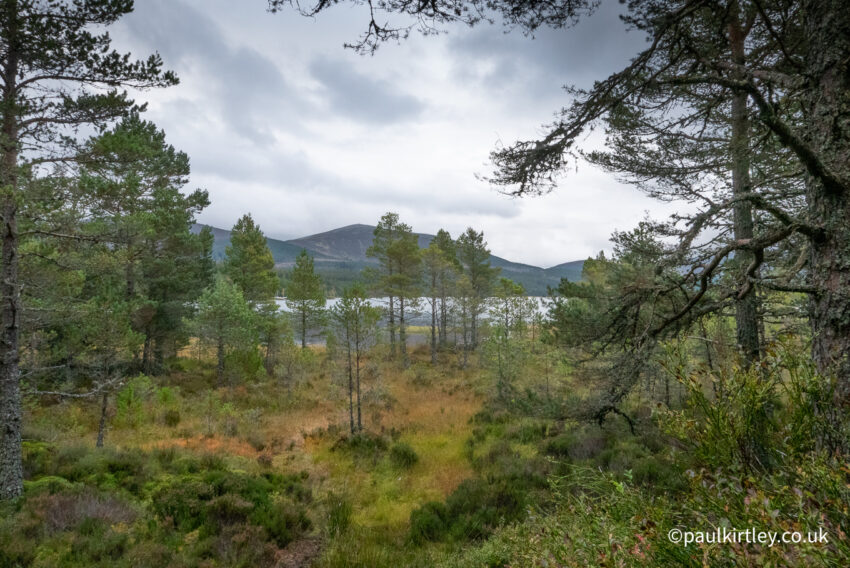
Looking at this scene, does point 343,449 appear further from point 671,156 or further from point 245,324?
point 671,156

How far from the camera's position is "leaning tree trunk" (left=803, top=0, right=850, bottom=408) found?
254 cm

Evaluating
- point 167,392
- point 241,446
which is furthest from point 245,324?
point 241,446

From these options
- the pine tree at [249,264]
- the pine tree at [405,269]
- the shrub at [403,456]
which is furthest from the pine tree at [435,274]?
the shrub at [403,456]

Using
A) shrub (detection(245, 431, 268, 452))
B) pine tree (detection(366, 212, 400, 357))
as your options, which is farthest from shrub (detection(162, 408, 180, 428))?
pine tree (detection(366, 212, 400, 357))

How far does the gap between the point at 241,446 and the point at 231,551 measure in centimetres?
688

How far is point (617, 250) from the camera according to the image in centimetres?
722

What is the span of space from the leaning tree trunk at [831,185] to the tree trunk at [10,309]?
10.7 meters

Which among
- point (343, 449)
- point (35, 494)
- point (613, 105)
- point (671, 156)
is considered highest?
point (671, 156)

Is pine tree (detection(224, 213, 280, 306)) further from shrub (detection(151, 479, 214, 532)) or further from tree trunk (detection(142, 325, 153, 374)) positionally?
shrub (detection(151, 479, 214, 532))

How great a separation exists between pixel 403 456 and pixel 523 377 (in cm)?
780

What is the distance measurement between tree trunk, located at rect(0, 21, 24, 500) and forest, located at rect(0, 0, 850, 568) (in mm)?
38

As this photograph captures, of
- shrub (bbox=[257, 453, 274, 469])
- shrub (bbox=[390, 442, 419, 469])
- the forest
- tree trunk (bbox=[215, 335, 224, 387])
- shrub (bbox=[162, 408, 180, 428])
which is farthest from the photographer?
tree trunk (bbox=[215, 335, 224, 387])

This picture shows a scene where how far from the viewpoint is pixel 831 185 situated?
2.55m

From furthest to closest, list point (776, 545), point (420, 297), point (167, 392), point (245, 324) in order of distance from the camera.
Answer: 1. point (420, 297)
2. point (245, 324)
3. point (167, 392)
4. point (776, 545)
